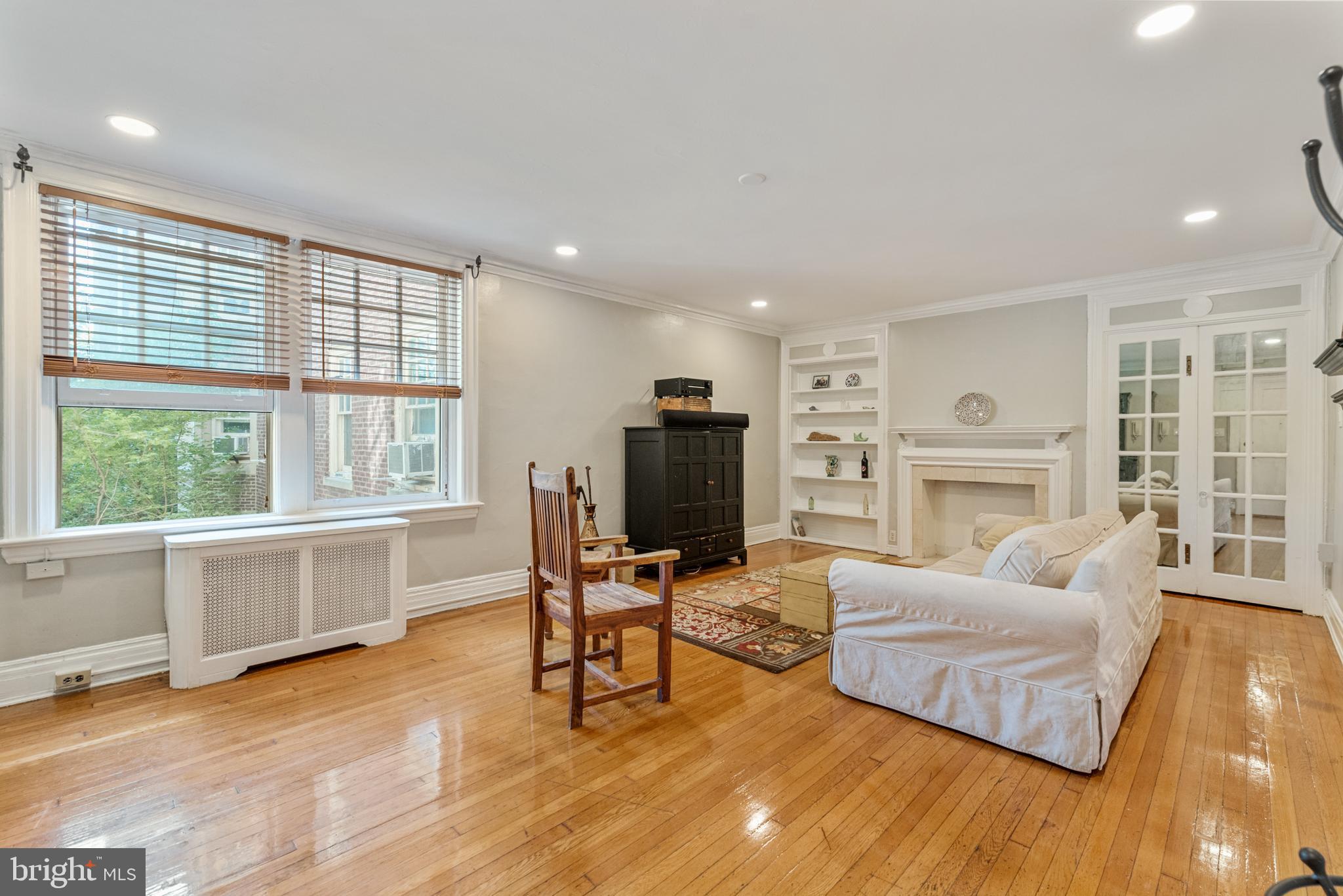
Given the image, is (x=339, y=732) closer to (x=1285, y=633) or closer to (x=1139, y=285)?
(x=1285, y=633)

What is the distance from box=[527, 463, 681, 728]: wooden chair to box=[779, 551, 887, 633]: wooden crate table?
1166 millimetres

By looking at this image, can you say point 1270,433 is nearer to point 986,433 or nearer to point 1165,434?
point 1165,434

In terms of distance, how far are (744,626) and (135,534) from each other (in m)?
3.33

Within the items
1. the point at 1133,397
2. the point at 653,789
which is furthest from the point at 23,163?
the point at 1133,397

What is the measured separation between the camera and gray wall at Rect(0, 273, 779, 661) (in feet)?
9.29

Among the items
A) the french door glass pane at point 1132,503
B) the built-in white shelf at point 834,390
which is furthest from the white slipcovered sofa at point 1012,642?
the built-in white shelf at point 834,390

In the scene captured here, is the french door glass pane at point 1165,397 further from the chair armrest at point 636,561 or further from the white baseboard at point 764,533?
the chair armrest at point 636,561

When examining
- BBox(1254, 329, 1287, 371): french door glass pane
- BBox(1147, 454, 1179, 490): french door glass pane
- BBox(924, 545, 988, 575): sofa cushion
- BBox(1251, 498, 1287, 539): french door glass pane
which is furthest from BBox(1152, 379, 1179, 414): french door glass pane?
BBox(924, 545, 988, 575): sofa cushion

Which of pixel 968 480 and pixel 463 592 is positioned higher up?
pixel 968 480

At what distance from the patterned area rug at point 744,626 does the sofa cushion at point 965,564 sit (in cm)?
78

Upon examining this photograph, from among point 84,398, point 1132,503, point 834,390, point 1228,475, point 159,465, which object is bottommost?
point 1132,503

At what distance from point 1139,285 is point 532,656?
5.20 metres

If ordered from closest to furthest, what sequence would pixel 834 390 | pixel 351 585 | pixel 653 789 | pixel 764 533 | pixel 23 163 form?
pixel 653 789, pixel 23 163, pixel 351 585, pixel 834 390, pixel 764 533

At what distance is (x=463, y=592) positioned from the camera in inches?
166
